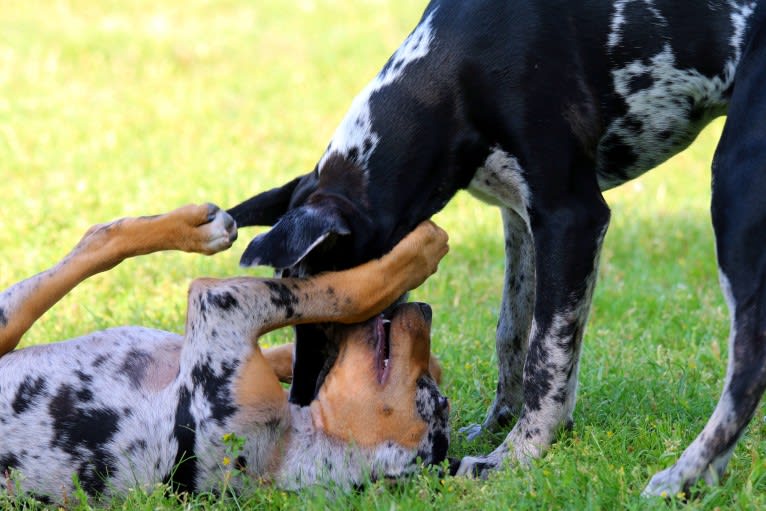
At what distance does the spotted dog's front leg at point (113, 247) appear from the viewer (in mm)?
4723

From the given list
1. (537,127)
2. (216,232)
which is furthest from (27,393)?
(537,127)

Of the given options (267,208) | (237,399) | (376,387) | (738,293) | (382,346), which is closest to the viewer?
(738,293)

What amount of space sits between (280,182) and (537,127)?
5.78 metres

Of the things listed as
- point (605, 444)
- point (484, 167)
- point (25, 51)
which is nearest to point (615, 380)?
point (605, 444)

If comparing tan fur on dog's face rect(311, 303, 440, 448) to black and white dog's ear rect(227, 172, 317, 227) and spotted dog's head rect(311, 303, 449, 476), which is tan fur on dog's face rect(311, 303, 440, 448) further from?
black and white dog's ear rect(227, 172, 317, 227)

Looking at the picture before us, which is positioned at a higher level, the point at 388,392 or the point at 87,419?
the point at 87,419

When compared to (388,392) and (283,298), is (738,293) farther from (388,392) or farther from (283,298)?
(283,298)

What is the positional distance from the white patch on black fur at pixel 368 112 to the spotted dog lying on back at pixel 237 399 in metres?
0.40

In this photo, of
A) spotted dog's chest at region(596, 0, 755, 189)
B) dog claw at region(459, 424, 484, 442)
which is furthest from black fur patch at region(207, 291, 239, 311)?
spotted dog's chest at region(596, 0, 755, 189)

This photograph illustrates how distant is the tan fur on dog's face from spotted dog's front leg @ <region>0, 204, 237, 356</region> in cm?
69

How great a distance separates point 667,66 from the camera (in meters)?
4.65

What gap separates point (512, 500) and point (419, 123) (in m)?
1.51

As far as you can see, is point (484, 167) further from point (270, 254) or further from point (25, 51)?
point (25, 51)

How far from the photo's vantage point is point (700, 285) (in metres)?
7.39
